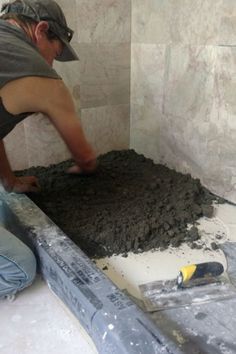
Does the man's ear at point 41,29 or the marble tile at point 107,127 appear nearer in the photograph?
the man's ear at point 41,29

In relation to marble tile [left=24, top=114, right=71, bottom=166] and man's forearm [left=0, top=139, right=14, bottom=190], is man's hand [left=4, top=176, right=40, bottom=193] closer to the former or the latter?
man's forearm [left=0, top=139, right=14, bottom=190]

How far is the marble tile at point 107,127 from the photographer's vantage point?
8.07 ft

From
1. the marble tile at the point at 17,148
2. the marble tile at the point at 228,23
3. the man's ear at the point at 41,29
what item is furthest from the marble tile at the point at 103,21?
the man's ear at the point at 41,29

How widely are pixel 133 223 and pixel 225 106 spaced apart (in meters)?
0.81

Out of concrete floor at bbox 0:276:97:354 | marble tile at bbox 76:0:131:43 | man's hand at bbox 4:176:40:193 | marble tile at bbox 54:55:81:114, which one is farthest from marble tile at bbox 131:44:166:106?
concrete floor at bbox 0:276:97:354

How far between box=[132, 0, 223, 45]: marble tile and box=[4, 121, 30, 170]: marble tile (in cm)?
A: 101

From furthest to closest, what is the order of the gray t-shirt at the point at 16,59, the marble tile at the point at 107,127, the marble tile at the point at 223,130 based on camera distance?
the marble tile at the point at 107,127
the marble tile at the point at 223,130
the gray t-shirt at the point at 16,59

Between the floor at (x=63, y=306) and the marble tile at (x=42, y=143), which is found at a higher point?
the marble tile at (x=42, y=143)

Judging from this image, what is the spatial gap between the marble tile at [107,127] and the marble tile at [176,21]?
52 centimetres

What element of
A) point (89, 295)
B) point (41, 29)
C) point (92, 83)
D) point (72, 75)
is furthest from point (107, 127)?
point (89, 295)

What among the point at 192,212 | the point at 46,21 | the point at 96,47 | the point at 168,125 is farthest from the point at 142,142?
the point at 46,21

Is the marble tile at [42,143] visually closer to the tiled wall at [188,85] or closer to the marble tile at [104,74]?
the marble tile at [104,74]

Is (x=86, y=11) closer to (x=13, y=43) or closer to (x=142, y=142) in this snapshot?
(x=142, y=142)

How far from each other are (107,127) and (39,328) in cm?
166
